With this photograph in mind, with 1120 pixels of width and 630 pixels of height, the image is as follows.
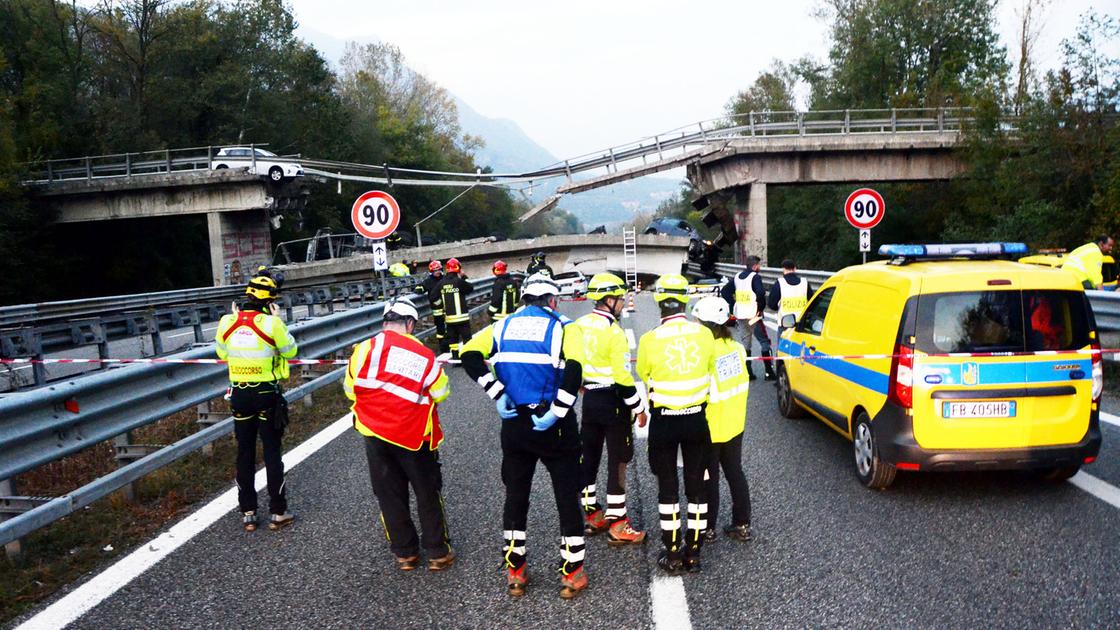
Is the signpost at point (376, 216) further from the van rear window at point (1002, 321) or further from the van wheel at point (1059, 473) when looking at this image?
the van wheel at point (1059, 473)

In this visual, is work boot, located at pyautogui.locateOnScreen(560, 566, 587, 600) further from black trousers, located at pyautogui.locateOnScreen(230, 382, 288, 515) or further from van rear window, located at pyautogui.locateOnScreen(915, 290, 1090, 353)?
van rear window, located at pyautogui.locateOnScreen(915, 290, 1090, 353)

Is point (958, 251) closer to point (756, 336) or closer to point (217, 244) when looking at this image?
point (756, 336)

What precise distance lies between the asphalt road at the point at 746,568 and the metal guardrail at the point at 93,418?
779 millimetres

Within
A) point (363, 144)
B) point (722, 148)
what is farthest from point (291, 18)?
point (722, 148)

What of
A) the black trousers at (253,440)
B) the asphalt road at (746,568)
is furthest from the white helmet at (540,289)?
the black trousers at (253,440)

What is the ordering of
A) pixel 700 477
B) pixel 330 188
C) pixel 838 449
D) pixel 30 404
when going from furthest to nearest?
pixel 330 188 < pixel 838 449 < pixel 30 404 < pixel 700 477

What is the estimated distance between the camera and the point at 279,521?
20.1 feet

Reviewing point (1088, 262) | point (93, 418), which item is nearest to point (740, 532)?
point (93, 418)

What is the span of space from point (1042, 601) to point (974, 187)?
102 feet

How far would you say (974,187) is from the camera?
1265 inches

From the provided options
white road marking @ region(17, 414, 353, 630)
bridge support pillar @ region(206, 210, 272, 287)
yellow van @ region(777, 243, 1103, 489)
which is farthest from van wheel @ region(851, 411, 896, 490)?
bridge support pillar @ region(206, 210, 272, 287)

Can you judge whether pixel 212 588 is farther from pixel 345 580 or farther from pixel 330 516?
pixel 330 516

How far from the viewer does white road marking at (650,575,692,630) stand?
4348 mm

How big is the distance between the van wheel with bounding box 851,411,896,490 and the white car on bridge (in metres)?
33.1
